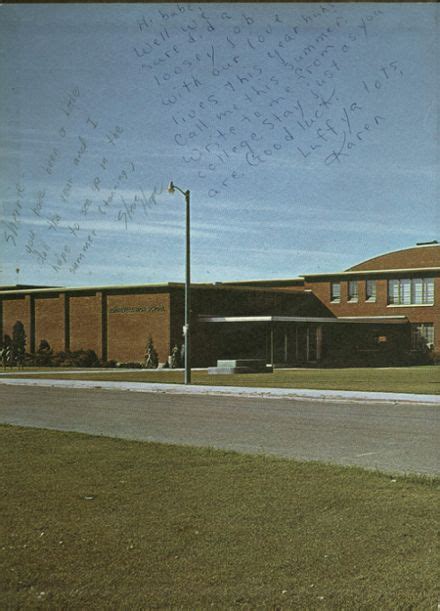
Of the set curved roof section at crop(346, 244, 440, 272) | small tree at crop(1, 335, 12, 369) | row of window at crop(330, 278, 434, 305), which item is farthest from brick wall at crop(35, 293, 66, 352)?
curved roof section at crop(346, 244, 440, 272)

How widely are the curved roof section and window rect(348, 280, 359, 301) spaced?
165 inches

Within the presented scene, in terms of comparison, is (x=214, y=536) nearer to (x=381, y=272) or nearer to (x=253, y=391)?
(x=253, y=391)

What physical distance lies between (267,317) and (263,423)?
32242 mm

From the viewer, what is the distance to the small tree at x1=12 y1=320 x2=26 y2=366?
1842 inches

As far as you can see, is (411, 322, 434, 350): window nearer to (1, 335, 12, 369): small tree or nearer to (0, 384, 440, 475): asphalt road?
(1, 335, 12, 369): small tree

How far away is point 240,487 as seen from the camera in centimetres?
884

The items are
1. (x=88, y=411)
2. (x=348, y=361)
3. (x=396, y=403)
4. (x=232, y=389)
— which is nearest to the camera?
(x=88, y=411)

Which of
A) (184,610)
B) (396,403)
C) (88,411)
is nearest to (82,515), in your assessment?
(184,610)

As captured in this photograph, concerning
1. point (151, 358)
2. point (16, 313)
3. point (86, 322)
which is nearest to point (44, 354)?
point (86, 322)

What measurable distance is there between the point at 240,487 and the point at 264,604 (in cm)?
354

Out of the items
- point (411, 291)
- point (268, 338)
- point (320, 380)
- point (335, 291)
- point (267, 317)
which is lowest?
point (320, 380)

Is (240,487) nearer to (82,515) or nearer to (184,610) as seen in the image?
(82,515)

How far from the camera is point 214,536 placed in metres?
6.93

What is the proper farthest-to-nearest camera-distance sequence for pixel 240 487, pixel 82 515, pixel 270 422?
pixel 270 422 → pixel 240 487 → pixel 82 515
